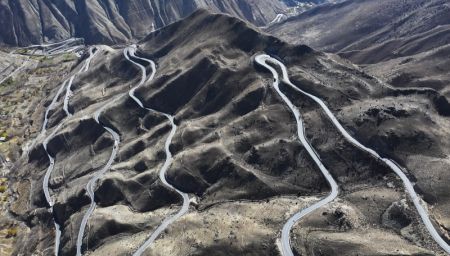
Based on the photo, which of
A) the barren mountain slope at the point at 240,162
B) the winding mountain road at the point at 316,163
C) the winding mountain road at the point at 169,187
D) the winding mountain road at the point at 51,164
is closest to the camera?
the winding mountain road at the point at 316,163

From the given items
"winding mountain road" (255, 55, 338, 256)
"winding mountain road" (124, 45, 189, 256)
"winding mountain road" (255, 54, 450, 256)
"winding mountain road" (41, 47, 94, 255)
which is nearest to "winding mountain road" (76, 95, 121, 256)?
"winding mountain road" (41, 47, 94, 255)

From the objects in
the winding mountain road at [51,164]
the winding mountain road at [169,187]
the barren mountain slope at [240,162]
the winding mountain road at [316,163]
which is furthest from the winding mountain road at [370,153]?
the winding mountain road at [51,164]

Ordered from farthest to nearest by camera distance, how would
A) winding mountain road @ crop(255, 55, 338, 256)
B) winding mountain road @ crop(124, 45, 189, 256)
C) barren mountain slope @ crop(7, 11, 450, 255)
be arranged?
winding mountain road @ crop(124, 45, 189, 256) < barren mountain slope @ crop(7, 11, 450, 255) < winding mountain road @ crop(255, 55, 338, 256)

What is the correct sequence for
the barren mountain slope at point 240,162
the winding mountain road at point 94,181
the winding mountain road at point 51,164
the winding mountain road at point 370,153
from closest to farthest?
the winding mountain road at point 370,153, the barren mountain slope at point 240,162, the winding mountain road at point 94,181, the winding mountain road at point 51,164

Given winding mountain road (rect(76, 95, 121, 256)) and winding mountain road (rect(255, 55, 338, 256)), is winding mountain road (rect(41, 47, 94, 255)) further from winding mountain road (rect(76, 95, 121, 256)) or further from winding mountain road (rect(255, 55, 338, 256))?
winding mountain road (rect(255, 55, 338, 256))

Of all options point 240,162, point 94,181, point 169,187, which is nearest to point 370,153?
point 240,162

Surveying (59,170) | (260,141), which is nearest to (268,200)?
(260,141)

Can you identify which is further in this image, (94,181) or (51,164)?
(51,164)

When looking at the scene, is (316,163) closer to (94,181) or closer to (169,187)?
(169,187)

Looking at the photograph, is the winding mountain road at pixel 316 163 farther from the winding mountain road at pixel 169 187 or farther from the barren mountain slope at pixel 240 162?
the winding mountain road at pixel 169 187
